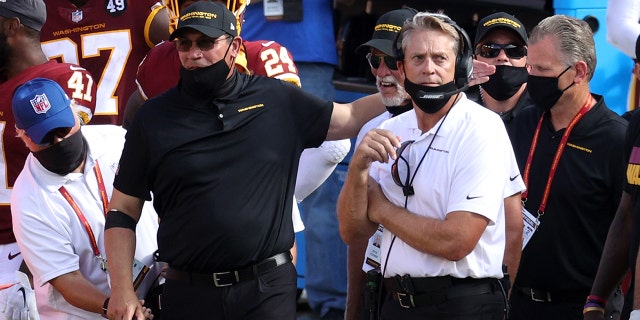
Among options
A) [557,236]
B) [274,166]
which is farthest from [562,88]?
[274,166]

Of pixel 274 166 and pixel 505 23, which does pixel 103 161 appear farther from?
pixel 505 23

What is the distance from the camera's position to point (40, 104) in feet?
20.0

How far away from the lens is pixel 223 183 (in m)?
5.53

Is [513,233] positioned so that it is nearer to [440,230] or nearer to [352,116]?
[440,230]

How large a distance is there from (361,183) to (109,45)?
3145mm

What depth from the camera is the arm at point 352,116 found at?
582 cm

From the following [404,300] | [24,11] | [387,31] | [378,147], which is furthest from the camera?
[24,11]

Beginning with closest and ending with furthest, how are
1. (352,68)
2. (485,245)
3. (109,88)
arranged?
(485,245), (109,88), (352,68)

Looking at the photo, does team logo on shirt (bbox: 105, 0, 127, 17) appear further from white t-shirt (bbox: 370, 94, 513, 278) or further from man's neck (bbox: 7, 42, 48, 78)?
white t-shirt (bbox: 370, 94, 513, 278)

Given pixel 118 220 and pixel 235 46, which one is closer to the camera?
pixel 118 220

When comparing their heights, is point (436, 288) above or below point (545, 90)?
below

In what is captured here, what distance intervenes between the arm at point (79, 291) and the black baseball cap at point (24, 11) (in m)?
1.71

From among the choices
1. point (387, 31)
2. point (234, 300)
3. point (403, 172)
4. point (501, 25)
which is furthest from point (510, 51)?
point (234, 300)

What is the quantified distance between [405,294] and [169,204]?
118cm
